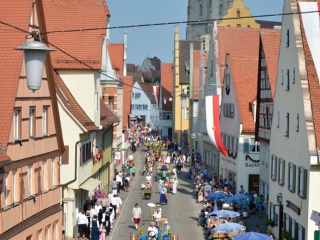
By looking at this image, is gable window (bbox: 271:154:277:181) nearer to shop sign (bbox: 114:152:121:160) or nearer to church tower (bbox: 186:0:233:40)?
shop sign (bbox: 114:152:121:160)

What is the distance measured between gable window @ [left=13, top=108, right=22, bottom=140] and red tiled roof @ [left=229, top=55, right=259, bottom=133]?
27.7 metres

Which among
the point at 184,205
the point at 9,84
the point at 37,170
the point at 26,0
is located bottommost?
the point at 184,205

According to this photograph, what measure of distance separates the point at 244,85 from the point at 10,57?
3048cm

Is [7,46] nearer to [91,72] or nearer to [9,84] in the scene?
[9,84]

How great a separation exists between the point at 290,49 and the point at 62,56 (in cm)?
1015

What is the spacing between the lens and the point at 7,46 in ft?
69.9

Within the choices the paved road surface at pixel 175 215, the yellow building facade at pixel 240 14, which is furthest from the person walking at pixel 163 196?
the yellow building facade at pixel 240 14

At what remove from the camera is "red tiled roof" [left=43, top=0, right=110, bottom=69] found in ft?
121

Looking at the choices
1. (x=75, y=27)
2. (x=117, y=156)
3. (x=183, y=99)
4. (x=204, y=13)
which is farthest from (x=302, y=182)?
(x=204, y=13)

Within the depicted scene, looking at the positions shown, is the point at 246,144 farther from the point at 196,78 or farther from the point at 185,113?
the point at 185,113

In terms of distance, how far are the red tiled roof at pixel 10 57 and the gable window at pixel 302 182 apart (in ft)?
38.5

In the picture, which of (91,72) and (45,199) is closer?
(45,199)

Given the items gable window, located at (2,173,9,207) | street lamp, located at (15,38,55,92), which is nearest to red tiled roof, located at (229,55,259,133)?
gable window, located at (2,173,9,207)

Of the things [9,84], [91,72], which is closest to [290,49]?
[91,72]
